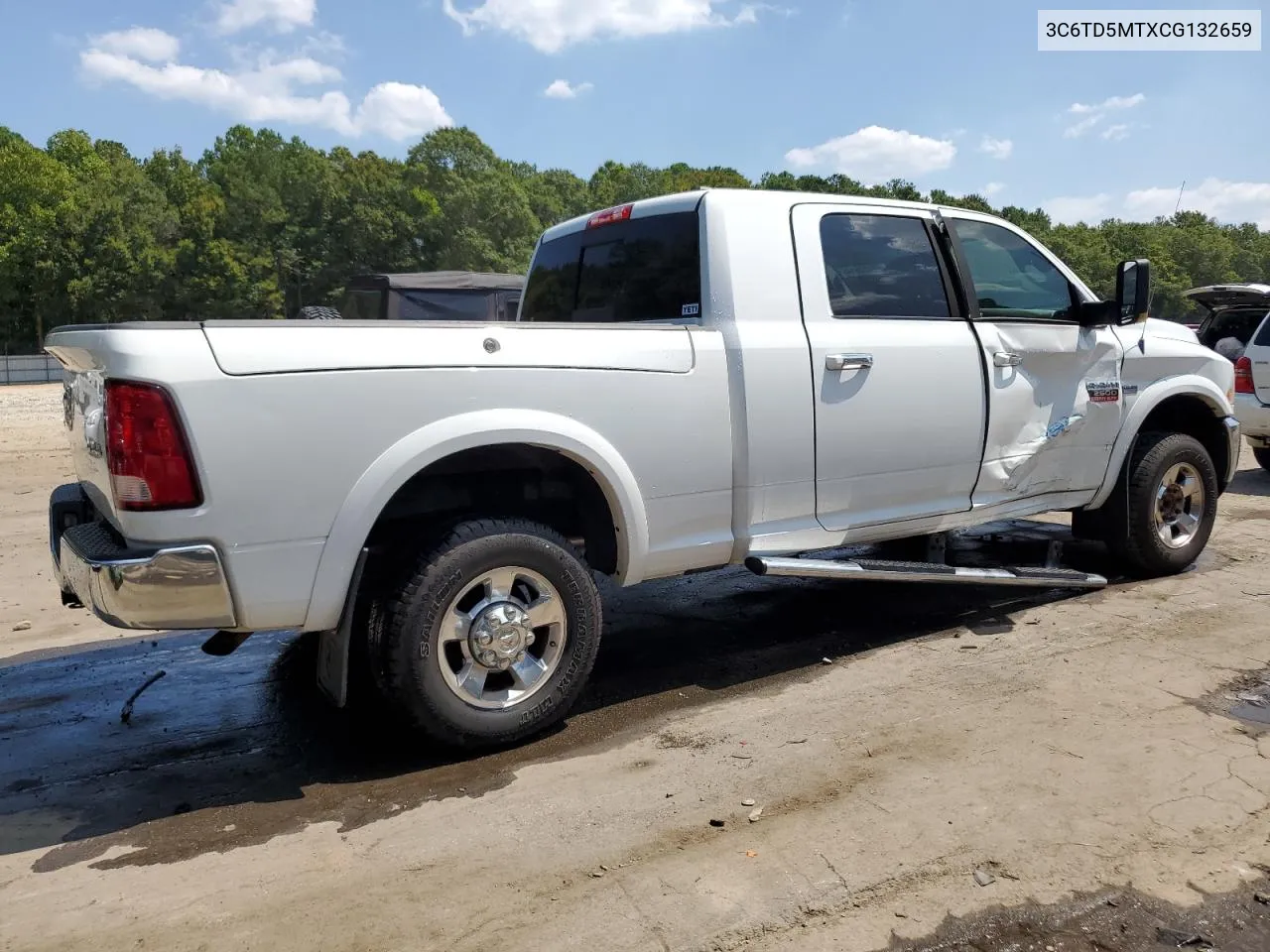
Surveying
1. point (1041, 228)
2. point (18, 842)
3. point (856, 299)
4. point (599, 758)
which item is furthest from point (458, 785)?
point (1041, 228)

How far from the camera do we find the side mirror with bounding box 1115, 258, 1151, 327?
17.3 ft

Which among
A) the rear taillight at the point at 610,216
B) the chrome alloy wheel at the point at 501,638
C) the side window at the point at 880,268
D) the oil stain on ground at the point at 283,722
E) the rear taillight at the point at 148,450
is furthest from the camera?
the rear taillight at the point at 610,216

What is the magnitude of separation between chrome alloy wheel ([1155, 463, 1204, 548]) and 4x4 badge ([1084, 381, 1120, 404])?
691 mm

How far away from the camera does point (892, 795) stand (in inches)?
127

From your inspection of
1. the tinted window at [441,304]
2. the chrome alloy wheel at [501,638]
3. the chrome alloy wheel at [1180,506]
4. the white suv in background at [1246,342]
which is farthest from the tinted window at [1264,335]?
the chrome alloy wheel at [501,638]

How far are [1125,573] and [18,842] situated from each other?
5761 millimetres

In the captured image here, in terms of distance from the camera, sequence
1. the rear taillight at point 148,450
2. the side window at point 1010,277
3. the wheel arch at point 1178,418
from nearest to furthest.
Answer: the rear taillight at point 148,450 < the side window at point 1010,277 < the wheel arch at point 1178,418

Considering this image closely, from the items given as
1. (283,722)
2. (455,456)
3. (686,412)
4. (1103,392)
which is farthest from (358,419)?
(1103,392)

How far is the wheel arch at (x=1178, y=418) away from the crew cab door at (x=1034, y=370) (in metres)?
0.10

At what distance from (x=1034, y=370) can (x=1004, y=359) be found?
0.30 m

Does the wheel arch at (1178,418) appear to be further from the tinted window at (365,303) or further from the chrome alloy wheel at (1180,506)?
the tinted window at (365,303)

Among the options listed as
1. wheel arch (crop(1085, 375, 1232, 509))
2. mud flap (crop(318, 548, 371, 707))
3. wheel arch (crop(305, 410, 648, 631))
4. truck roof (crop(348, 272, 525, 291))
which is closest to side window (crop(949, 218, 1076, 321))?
wheel arch (crop(1085, 375, 1232, 509))

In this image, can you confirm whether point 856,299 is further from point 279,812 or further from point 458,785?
point 279,812

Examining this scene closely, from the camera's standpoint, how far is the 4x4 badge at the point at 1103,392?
5.32m
